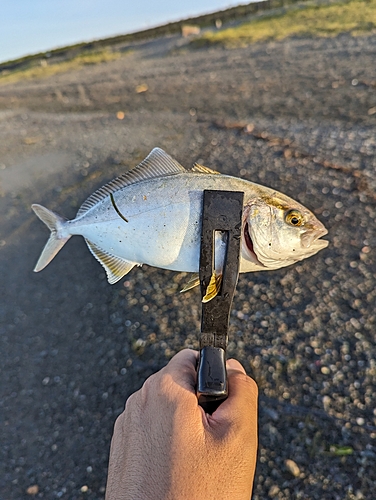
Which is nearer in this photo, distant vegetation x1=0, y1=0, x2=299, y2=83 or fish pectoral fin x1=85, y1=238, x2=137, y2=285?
fish pectoral fin x1=85, y1=238, x2=137, y2=285

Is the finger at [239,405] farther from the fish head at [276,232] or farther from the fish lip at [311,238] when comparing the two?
the fish lip at [311,238]

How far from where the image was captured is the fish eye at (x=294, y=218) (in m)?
1.99

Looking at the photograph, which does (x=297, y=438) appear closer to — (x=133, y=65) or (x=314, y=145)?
(x=314, y=145)

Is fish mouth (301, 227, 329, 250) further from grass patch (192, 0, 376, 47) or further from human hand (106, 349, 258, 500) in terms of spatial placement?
grass patch (192, 0, 376, 47)

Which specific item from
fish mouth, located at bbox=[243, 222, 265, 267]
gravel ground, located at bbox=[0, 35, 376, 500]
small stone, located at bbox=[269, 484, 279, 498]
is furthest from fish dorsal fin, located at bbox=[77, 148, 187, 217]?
small stone, located at bbox=[269, 484, 279, 498]

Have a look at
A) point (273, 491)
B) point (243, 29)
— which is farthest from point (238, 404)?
point (243, 29)

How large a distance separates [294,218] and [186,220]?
0.57 meters

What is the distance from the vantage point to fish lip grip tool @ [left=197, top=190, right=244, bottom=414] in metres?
1.81

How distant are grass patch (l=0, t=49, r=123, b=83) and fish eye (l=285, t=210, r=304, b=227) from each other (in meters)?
25.3

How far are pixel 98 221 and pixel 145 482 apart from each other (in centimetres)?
135

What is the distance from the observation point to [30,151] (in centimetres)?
1164

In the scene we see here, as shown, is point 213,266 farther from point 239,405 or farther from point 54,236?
point 54,236

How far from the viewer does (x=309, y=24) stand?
19.0 m

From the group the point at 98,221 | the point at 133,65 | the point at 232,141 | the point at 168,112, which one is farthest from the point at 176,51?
the point at 98,221
